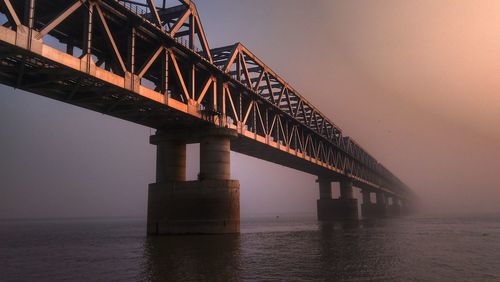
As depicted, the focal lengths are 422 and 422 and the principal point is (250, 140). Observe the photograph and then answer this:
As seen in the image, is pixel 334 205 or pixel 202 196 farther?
pixel 334 205

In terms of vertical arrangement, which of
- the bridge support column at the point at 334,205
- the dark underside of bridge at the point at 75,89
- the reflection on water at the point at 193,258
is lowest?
the reflection on water at the point at 193,258

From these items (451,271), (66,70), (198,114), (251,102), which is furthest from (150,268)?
(251,102)

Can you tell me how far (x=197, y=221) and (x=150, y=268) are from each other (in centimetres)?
1862

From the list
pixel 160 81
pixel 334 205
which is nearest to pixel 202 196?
pixel 160 81

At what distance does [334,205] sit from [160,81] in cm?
7273

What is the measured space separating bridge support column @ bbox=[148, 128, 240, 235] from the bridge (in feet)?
0.35

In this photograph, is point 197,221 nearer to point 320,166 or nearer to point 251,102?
point 251,102

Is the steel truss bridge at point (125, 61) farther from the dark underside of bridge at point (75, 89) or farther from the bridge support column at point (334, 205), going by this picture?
the bridge support column at point (334, 205)

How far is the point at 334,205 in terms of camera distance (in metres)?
111

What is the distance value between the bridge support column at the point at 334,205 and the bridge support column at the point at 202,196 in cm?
6836

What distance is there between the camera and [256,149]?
65000mm

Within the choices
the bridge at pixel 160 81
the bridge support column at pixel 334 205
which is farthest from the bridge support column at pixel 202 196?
the bridge support column at pixel 334 205

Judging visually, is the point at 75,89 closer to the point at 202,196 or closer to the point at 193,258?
the point at 193,258

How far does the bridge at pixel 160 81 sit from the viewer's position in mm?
27719
